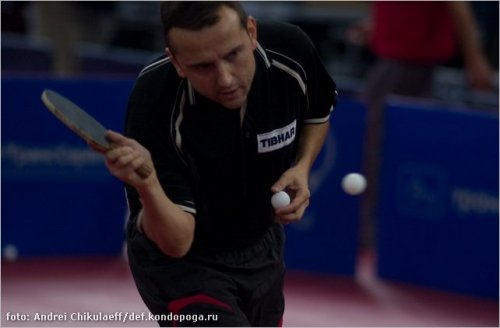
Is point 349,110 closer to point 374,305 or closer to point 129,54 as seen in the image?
point 374,305

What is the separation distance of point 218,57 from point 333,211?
3.45m

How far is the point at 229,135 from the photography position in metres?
3.49

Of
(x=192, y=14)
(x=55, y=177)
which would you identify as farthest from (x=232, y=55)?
(x=55, y=177)

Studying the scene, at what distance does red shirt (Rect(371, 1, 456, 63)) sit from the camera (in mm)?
6664

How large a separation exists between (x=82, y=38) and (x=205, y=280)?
6.66 m

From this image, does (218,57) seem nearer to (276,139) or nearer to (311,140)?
(276,139)

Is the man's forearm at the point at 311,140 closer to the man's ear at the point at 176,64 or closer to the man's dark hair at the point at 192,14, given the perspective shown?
the man's ear at the point at 176,64

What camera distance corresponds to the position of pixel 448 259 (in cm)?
618

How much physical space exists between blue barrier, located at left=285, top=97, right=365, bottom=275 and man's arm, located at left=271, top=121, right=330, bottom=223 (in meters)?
2.62

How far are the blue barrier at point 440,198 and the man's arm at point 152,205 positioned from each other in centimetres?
297

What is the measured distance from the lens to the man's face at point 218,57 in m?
3.20

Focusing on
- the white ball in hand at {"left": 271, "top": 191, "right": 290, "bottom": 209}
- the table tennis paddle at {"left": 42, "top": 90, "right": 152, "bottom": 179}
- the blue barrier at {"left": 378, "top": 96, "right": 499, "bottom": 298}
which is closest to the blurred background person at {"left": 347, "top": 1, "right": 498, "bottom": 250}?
the blue barrier at {"left": 378, "top": 96, "right": 499, "bottom": 298}

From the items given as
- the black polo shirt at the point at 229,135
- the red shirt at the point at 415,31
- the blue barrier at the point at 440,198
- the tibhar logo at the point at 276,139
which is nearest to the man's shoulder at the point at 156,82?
the black polo shirt at the point at 229,135

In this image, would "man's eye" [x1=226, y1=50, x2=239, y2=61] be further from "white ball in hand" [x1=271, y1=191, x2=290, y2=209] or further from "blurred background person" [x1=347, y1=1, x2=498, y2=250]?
"blurred background person" [x1=347, y1=1, x2=498, y2=250]
